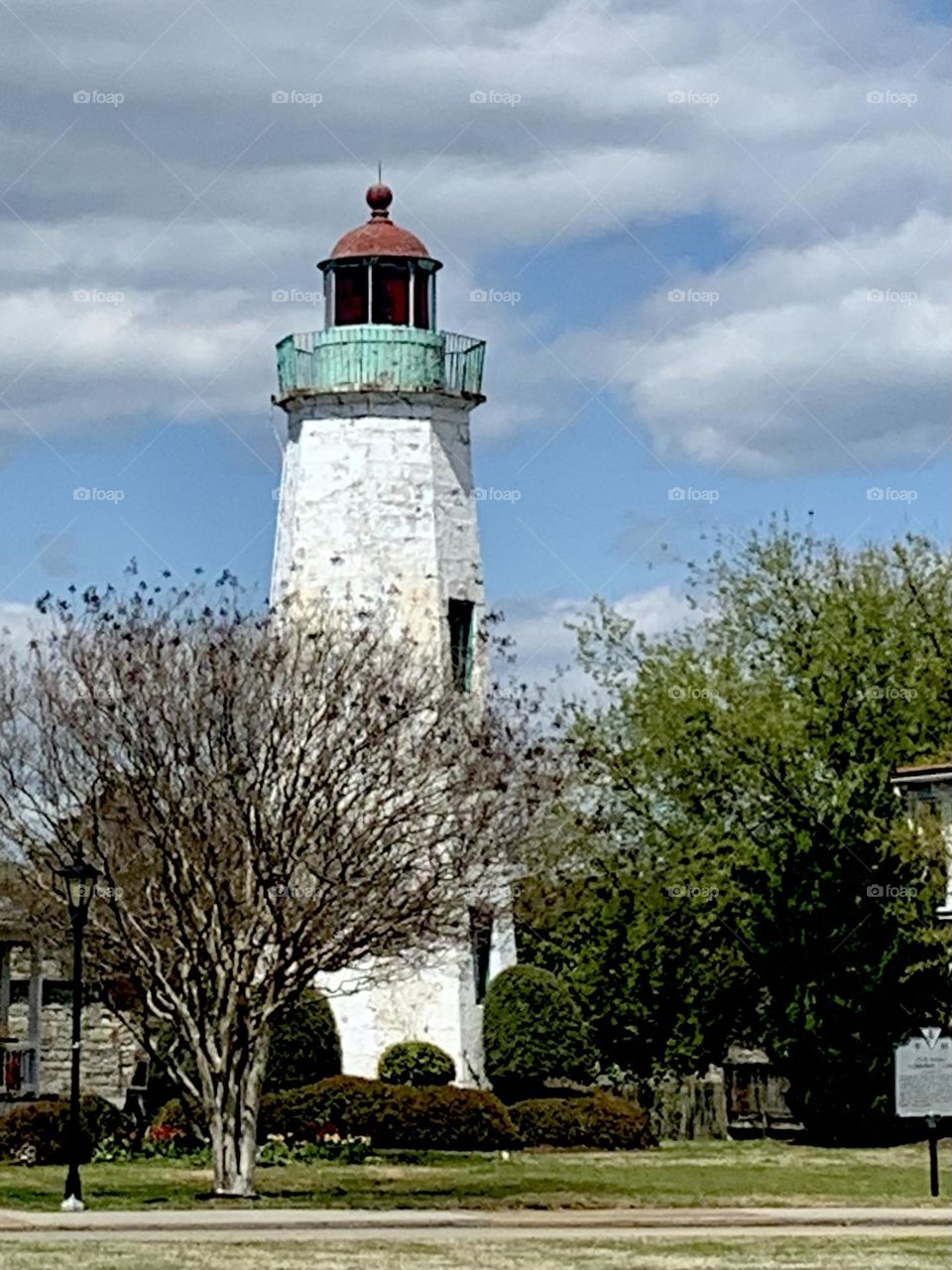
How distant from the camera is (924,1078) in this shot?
107ft

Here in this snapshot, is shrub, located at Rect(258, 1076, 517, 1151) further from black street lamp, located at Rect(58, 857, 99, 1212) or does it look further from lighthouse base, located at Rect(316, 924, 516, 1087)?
black street lamp, located at Rect(58, 857, 99, 1212)

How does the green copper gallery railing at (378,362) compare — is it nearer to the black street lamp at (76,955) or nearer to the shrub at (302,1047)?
the shrub at (302,1047)

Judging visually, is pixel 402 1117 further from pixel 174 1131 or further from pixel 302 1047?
pixel 174 1131

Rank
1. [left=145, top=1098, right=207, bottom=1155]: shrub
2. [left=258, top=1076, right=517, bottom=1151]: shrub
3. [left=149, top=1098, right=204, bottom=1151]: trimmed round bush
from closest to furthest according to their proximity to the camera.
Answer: [left=145, top=1098, right=207, bottom=1155]: shrub, [left=149, top=1098, right=204, bottom=1151]: trimmed round bush, [left=258, top=1076, right=517, bottom=1151]: shrub

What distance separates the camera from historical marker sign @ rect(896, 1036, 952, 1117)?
3225 cm

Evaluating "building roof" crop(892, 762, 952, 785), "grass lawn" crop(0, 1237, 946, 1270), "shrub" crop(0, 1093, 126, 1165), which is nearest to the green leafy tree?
"building roof" crop(892, 762, 952, 785)

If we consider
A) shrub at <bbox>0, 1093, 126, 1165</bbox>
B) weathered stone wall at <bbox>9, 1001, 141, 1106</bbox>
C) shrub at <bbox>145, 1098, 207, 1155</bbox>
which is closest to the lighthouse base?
shrub at <bbox>145, 1098, 207, 1155</bbox>

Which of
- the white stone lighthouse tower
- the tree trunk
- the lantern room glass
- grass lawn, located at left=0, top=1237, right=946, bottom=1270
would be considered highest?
the lantern room glass

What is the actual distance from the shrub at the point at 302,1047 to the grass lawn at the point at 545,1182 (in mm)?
3571

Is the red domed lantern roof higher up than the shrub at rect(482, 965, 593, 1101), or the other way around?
the red domed lantern roof

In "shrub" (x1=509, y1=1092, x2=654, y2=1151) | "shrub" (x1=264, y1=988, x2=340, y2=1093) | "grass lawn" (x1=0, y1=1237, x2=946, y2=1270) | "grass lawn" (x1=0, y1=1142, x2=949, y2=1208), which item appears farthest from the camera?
"shrub" (x1=264, y1=988, x2=340, y2=1093)

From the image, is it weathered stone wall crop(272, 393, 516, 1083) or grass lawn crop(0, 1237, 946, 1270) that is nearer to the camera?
grass lawn crop(0, 1237, 946, 1270)

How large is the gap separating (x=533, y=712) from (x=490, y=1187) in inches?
245

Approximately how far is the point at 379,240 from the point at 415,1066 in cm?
1303
